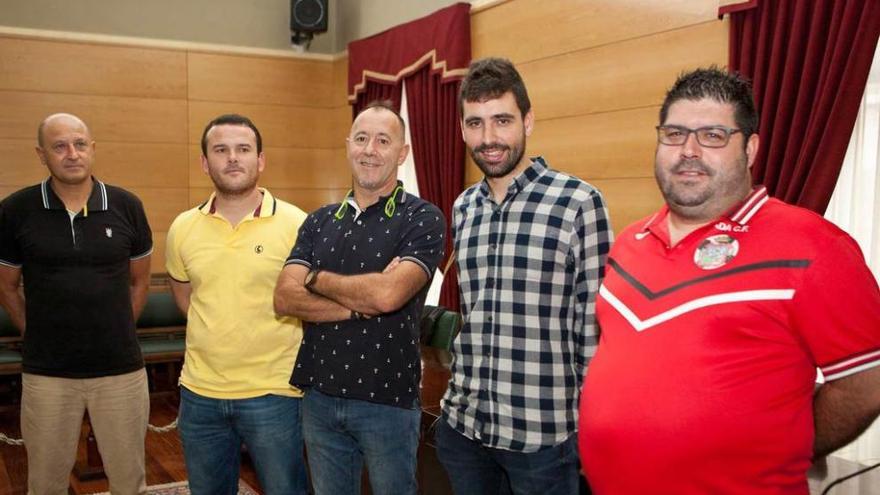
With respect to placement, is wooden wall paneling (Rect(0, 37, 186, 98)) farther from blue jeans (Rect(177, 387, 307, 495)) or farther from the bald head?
blue jeans (Rect(177, 387, 307, 495))

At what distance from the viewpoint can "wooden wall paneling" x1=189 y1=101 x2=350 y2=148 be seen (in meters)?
7.15

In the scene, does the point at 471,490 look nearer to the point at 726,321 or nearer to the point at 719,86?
the point at 726,321

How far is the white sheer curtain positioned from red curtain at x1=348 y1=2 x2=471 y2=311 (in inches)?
103

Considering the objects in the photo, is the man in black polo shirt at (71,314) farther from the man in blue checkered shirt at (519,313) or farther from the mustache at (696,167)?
the mustache at (696,167)

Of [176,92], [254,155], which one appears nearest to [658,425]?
[254,155]

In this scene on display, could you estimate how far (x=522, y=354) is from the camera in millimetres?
1979

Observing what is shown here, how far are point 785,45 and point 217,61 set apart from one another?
5.20 meters

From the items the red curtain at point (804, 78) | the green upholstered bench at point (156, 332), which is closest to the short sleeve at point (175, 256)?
the red curtain at point (804, 78)

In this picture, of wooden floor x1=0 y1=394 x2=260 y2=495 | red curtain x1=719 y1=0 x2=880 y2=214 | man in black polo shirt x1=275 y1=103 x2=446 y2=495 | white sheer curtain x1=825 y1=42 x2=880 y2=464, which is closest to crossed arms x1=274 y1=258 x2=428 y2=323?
man in black polo shirt x1=275 y1=103 x2=446 y2=495

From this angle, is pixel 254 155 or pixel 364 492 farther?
pixel 364 492

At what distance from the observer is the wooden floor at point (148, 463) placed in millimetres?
4336

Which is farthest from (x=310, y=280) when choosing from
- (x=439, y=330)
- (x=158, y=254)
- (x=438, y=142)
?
(x=158, y=254)

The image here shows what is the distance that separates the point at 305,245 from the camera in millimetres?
2477

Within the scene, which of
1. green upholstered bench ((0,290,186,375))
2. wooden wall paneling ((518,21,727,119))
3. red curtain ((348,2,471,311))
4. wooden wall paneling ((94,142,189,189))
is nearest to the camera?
wooden wall paneling ((518,21,727,119))
